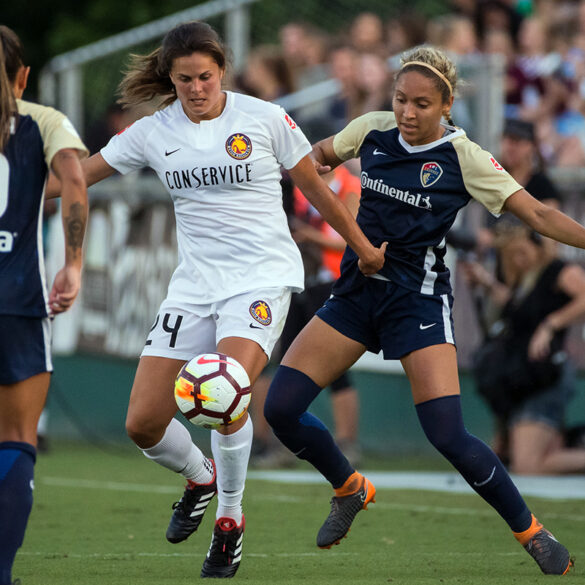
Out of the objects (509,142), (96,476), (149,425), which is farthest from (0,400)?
(509,142)

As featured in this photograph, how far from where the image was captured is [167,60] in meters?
6.29

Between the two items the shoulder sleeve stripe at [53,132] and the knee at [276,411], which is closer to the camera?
the shoulder sleeve stripe at [53,132]

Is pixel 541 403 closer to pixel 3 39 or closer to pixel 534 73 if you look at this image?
pixel 534 73

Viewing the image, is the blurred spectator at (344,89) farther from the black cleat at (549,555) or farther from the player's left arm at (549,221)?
the black cleat at (549,555)

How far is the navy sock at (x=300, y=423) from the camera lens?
6.38 m

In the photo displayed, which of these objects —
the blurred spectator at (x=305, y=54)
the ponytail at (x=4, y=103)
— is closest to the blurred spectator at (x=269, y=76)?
the blurred spectator at (x=305, y=54)

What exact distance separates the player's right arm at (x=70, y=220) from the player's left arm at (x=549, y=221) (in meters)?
1.97

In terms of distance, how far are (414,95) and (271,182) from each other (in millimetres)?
794

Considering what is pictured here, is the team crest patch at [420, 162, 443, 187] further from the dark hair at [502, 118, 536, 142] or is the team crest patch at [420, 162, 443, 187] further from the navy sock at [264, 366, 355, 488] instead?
the dark hair at [502, 118, 536, 142]

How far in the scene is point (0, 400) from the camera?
5258 millimetres

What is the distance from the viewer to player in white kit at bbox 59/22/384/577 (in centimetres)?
620

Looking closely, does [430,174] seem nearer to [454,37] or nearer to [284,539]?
[284,539]

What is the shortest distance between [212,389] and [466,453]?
121 cm

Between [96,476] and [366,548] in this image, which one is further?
[96,476]
